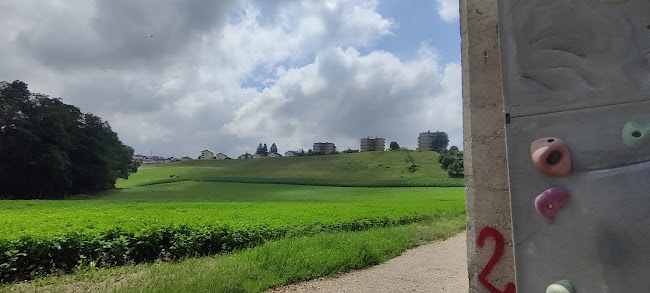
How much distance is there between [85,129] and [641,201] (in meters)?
56.5

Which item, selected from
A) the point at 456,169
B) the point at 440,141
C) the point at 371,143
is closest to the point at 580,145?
the point at 456,169

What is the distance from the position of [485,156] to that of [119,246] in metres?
9.02

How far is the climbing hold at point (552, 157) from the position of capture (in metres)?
1.82

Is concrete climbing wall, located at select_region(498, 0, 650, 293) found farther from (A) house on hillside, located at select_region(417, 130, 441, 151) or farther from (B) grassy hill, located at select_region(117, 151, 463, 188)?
(A) house on hillside, located at select_region(417, 130, 441, 151)

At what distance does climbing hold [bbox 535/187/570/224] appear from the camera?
1.82 m

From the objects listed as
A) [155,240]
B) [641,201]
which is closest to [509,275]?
[641,201]

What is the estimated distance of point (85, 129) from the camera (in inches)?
1918

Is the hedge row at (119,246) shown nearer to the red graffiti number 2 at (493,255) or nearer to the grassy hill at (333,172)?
the red graffiti number 2 at (493,255)

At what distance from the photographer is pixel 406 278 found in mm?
8578

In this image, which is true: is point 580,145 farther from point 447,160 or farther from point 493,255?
point 447,160

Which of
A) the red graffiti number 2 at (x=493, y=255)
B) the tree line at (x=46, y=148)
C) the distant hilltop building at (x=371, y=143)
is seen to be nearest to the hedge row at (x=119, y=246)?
the red graffiti number 2 at (x=493, y=255)

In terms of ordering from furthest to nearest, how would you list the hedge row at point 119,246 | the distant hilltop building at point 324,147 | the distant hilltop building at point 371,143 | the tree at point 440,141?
the distant hilltop building at point 371,143 → the distant hilltop building at point 324,147 → the tree at point 440,141 → the hedge row at point 119,246

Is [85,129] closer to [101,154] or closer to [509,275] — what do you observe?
[101,154]

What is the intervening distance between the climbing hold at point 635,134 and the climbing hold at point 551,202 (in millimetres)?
326
